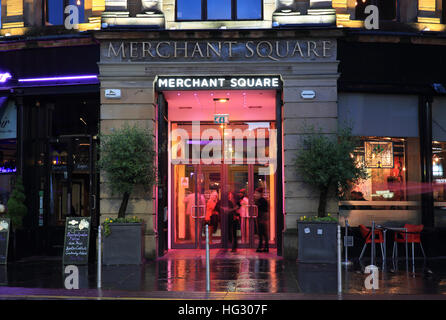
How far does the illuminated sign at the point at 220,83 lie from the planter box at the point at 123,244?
3.92 meters

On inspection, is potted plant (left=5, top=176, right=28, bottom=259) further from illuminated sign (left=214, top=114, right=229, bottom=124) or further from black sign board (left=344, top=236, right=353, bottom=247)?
black sign board (left=344, top=236, right=353, bottom=247)

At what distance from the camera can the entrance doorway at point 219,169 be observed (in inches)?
648

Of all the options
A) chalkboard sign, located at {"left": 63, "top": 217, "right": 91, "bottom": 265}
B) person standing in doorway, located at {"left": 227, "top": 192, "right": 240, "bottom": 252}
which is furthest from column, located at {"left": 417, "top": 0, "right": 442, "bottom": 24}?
chalkboard sign, located at {"left": 63, "top": 217, "right": 91, "bottom": 265}

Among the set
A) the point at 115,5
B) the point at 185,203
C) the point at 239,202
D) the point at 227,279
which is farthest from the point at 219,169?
the point at 227,279

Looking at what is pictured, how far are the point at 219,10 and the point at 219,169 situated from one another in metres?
4.89

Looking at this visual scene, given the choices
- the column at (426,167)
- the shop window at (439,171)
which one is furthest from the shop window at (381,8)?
the shop window at (439,171)

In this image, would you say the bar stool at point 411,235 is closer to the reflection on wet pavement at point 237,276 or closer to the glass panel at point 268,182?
the reflection on wet pavement at point 237,276

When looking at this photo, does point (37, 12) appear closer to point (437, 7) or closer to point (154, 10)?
point (154, 10)

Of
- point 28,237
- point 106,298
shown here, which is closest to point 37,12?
point 28,237

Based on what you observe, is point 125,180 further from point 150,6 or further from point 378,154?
point 378,154

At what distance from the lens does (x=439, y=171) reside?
14.9 m
